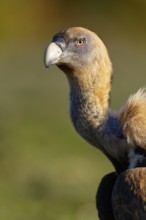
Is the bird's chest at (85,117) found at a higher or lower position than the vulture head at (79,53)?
lower

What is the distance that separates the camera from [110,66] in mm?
9719

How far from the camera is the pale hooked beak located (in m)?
9.37

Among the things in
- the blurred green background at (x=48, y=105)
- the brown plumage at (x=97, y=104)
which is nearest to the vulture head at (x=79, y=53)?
the brown plumage at (x=97, y=104)

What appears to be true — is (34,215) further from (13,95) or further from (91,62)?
(13,95)

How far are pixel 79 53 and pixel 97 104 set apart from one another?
0.42 metres

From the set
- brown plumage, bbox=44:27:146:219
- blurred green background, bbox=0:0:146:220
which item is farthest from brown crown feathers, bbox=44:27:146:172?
blurred green background, bbox=0:0:146:220

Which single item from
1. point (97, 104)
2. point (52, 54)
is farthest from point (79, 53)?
point (97, 104)

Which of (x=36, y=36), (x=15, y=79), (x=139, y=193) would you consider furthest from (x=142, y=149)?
(x=36, y=36)

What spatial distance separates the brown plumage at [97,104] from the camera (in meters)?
9.34

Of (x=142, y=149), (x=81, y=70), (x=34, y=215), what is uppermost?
(x=81, y=70)

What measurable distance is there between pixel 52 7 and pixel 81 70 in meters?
24.3

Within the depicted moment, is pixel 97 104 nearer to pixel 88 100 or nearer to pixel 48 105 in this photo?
pixel 88 100

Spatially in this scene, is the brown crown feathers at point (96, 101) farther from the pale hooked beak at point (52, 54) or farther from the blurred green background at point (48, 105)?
the blurred green background at point (48, 105)

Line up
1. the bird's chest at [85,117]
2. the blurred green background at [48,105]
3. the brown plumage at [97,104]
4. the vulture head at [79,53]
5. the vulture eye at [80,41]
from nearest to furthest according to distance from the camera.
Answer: the brown plumage at [97,104] < the bird's chest at [85,117] < the vulture head at [79,53] < the vulture eye at [80,41] < the blurred green background at [48,105]
